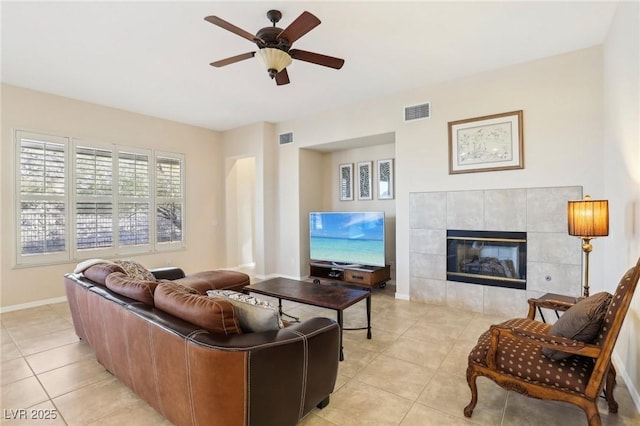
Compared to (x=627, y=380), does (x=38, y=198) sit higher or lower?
higher

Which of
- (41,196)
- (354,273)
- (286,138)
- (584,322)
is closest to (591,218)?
(584,322)

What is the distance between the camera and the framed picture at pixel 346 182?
5.57 m

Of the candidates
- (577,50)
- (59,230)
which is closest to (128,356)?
(59,230)

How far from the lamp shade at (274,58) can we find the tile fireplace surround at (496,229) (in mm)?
2558

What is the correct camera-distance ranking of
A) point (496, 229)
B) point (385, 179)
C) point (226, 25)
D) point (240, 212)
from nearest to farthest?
point (226, 25) < point (496, 229) < point (385, 179) < point (240, 212)

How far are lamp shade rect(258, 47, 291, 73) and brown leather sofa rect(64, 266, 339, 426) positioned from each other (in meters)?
1.87

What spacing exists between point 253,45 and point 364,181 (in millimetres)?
2980

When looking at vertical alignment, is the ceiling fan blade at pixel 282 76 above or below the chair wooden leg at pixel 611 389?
above

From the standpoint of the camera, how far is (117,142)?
16.0ft

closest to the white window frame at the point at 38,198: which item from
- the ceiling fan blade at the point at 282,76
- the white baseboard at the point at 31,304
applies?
the white baseboard at the point at 31,304

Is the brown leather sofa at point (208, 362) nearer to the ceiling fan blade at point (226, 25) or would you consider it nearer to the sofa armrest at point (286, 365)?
the sofa armrest at point (286, 365)

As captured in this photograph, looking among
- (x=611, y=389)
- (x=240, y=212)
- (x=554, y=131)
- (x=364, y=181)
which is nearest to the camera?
(x=611, y=389)

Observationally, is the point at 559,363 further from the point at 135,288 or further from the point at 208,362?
the point at 135,288

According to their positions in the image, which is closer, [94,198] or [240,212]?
[94,198]
